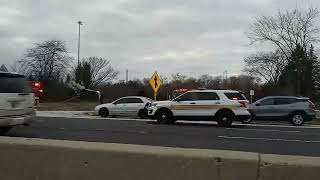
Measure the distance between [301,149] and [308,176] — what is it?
8.62 meters

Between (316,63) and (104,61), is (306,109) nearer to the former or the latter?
(316,63)

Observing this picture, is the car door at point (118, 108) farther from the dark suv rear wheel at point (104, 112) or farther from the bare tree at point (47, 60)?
the bare tree at point (47, 60)

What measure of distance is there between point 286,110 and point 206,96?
5.48 meters

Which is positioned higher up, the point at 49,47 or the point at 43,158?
the point at 49,47

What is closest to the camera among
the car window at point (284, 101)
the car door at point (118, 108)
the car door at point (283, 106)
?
the car door at point (283, 106)

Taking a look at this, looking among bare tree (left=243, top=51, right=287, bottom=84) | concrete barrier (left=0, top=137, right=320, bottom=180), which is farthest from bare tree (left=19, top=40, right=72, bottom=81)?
concrete barrier (left=0, top=137, right=320, bottom=180)

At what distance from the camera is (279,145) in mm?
12797

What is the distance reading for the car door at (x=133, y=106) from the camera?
1058 inches

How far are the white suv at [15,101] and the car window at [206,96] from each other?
9.78 meters

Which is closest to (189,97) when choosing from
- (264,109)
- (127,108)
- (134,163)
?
(264,109)

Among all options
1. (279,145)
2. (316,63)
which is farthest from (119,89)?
(279,145)

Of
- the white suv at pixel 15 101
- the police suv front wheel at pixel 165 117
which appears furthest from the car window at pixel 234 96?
the white suv at pixel 15 101

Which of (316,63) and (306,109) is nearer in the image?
(306,109)

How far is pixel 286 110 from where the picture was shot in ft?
78.0
